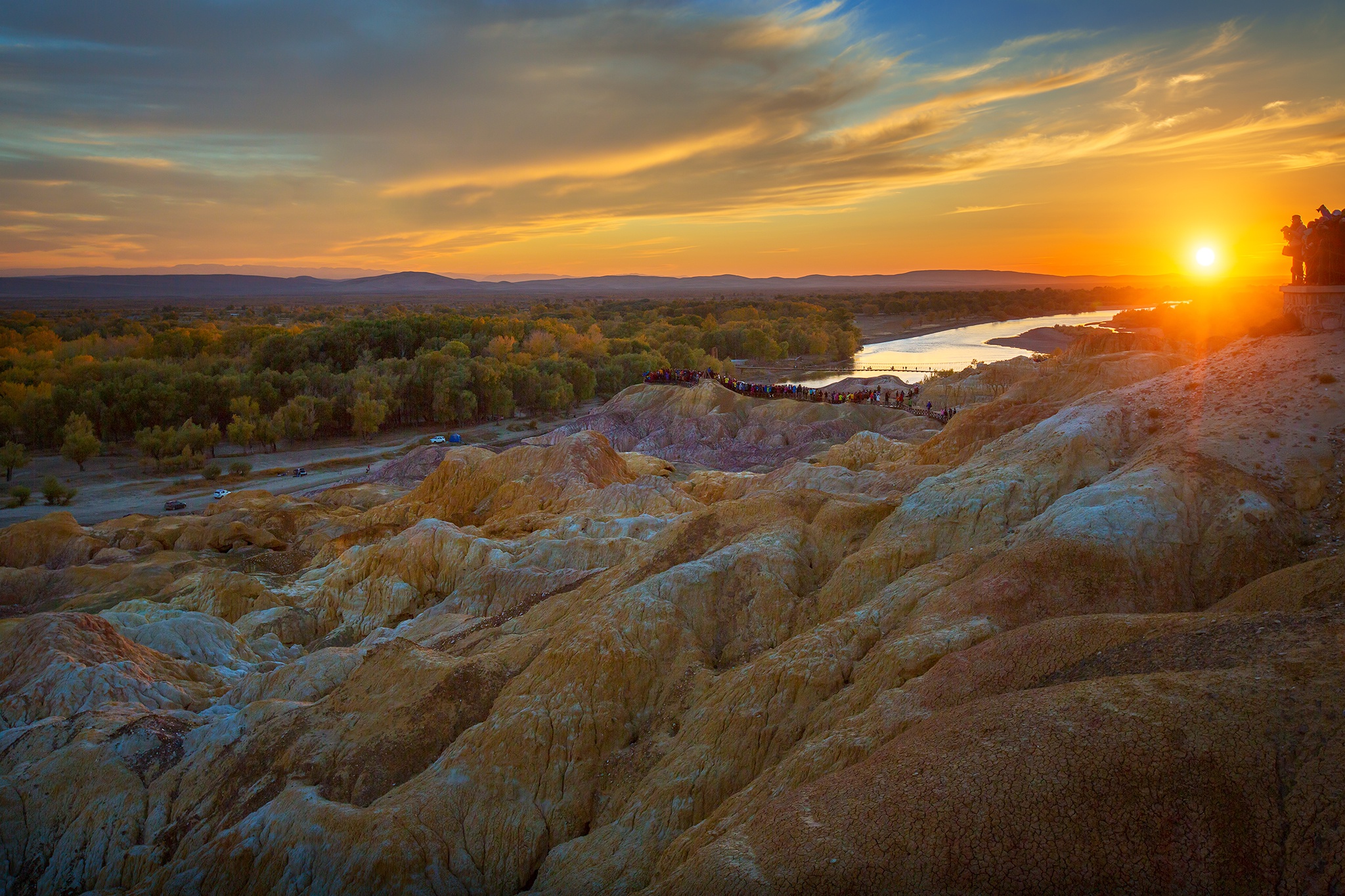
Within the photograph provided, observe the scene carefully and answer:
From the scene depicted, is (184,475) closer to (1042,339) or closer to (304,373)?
(304,373)

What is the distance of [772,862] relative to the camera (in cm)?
912

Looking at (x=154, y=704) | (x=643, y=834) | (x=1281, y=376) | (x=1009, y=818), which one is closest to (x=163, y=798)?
(x=154, y=704)

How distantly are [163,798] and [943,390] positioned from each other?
61119 mm

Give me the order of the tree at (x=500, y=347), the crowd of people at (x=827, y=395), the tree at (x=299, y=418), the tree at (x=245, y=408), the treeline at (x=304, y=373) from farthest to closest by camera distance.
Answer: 1. the tree at (x=500, y=347)
2. the tree at (x=299, y=418)
3. the tree at (x=245, y=408)
4. the treeline at (x=304, y=373)
5. the crowd of people at (x=827, y=395)

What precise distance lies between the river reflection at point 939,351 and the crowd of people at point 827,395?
25.0 metres

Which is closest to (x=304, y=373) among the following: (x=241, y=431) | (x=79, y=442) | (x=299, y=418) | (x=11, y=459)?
(x=299, y=418)

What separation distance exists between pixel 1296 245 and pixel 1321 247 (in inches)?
38.9

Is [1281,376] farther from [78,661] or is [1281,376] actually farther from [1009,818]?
[78,661]

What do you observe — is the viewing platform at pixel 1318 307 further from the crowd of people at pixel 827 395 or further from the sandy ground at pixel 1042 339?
the sandy ground at pixel 1042 339

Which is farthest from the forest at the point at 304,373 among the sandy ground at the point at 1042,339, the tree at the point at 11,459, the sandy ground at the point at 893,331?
the sandy ground at the point at 893,331

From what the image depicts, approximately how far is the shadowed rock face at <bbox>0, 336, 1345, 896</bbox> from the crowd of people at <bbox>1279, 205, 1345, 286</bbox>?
394cm

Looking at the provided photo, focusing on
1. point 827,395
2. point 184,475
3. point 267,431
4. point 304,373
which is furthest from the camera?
point 304,373

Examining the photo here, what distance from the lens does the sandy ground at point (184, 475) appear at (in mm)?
54438

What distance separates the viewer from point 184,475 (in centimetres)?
6344
